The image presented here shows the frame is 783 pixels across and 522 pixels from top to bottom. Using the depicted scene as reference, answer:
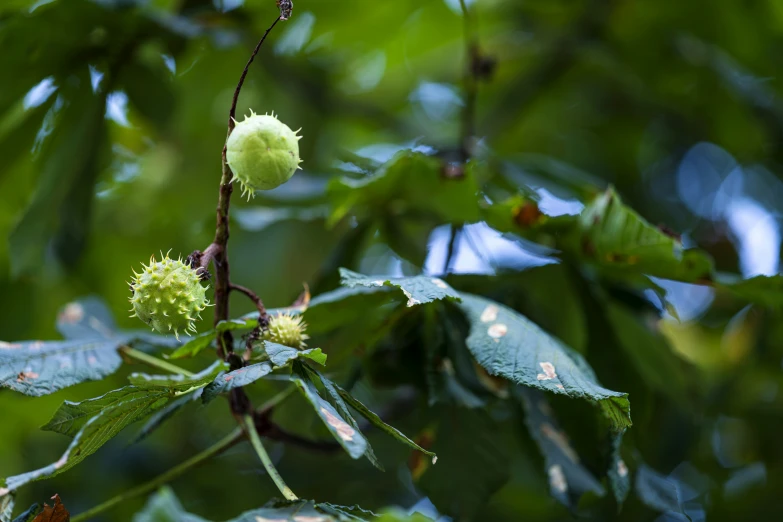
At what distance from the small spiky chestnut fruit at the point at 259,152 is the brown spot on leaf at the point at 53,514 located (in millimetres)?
596

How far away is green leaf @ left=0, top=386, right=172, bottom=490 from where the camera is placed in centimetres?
103

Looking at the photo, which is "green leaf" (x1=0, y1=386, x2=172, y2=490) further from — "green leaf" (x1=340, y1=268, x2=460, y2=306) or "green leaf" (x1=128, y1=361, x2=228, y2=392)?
"green leaf" (x1=340, y1=268, x2=460, y2=306)

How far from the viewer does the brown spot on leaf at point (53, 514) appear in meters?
1.13

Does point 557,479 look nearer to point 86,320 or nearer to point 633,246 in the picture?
point 633,246

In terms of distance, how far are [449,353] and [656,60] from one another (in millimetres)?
1834

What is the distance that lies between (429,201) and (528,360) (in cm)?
72

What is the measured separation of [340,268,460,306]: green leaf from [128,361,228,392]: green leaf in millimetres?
250

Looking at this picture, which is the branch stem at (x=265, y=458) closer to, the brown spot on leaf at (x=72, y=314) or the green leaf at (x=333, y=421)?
the green leaf at (x=333, y=421)

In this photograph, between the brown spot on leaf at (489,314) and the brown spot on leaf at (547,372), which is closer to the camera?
the brown spot on leaf at (547,372)

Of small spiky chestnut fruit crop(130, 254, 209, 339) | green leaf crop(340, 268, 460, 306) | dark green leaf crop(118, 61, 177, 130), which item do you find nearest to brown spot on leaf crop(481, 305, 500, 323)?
green leaf crop(340, 268, 460, 306)

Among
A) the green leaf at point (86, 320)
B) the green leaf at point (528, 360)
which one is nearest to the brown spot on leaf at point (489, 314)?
the green leaf at point (528, 360)

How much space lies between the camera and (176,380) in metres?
1.06

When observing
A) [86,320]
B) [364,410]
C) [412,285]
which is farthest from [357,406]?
[86,320]

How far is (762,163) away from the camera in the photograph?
9.46 ft
